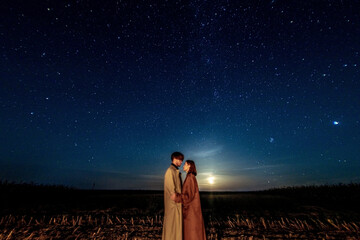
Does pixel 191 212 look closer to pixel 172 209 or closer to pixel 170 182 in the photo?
pixel 172 209

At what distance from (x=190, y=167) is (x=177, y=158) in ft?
1.52

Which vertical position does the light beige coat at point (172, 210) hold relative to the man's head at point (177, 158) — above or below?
below

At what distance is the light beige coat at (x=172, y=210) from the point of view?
4.45m

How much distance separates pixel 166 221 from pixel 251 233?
4767 mm

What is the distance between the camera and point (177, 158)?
474 cm

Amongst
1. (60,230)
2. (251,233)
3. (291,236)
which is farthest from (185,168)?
(60,230)

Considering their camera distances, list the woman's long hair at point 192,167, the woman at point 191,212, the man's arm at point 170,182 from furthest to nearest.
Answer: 1. the woman's long hair at point 192,167
2. the woman at point 191,212
3. the man's arm at point 170,182

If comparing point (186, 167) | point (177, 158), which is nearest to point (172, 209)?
point (186, 167)

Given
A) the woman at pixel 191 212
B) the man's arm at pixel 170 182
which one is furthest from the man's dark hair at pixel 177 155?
the woman at pixel 191 212

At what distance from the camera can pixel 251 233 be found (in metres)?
7.52

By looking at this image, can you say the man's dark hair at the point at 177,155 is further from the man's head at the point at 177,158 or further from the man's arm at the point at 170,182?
the man's arm at the point at 170,182

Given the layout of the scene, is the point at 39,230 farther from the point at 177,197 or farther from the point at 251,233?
the point at 251,233

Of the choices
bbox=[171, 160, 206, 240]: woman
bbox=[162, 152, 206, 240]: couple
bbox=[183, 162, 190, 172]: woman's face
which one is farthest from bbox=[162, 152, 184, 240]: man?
bbox=[183, 162, 190, 172]: woman's face

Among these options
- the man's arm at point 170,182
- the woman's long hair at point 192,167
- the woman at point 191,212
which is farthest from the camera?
the woman's long hair at point 192,167
